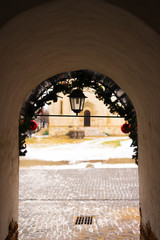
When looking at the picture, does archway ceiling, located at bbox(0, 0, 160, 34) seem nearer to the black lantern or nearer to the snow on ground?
the black lantern

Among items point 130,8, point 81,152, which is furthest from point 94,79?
point 81,152

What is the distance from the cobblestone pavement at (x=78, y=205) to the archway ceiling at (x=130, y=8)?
17.3ft

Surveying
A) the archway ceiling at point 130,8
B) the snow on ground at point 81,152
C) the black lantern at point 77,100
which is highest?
the archway ceiling at point 130,8

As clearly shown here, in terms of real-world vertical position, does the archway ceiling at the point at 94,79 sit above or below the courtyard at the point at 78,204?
above

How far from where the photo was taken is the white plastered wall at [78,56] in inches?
98.4

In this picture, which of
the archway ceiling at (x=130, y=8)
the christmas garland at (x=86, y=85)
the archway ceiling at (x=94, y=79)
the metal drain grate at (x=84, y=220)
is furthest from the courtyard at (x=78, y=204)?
the archway ceiling at (x=130, y=8)

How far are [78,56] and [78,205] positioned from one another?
6395mm

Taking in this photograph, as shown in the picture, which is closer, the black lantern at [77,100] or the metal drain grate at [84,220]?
the black lantern at [77,100]

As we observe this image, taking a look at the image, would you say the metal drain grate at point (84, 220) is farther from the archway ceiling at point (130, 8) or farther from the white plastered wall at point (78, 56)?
the archway ceiling at point (130, 8)

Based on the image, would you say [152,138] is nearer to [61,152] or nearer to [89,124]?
[61,152]

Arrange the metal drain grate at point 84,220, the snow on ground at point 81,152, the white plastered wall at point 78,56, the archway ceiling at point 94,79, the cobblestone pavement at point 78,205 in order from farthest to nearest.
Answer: the snow on ground at point 81,152 → the metal drain grate at point 84,220 → the cobblestone pavement at point 78,205 → the archway ceiling at point 94,79 → the white plastered wall at point 78,56

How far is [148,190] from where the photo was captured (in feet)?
13.1

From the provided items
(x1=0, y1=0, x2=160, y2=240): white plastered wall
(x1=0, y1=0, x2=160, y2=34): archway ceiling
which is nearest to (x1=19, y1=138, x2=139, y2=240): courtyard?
(x1=0, y1=0, x2=160, y2=240): white plastered wall

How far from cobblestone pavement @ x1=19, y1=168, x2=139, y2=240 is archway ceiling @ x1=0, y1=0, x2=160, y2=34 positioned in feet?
17.3
